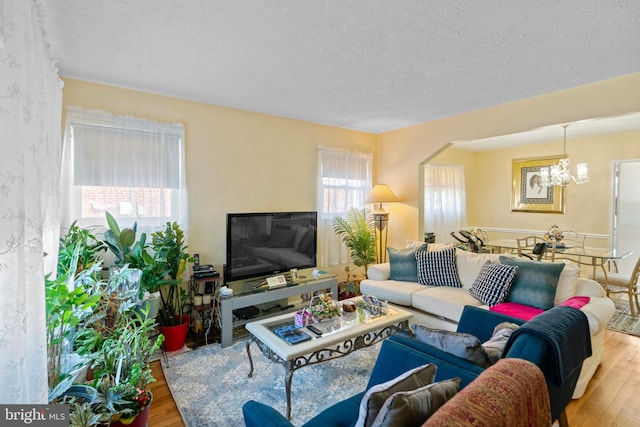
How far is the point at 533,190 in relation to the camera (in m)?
5.79

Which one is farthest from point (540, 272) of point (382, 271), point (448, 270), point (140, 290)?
point (140, 290)

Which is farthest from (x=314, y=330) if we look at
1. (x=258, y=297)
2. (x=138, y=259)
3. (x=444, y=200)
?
(x=444, y=200)

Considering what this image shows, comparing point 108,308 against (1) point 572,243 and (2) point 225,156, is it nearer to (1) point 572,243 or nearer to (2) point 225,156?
(2) point 225,156

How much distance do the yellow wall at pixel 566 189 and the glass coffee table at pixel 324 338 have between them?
3672mm

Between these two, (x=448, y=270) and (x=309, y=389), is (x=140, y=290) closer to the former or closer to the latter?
(x=309, y=389)

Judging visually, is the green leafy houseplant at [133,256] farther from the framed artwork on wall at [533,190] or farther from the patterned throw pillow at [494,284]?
the framed artwork on wall at [533,190]

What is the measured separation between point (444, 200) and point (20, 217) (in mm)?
5941

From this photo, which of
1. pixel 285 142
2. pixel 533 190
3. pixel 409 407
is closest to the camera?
pixel 409 407

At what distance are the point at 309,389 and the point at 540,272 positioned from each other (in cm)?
224

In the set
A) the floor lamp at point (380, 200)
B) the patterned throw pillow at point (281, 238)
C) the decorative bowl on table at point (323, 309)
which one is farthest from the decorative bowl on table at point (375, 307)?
the floor lamp at point (380, 200)

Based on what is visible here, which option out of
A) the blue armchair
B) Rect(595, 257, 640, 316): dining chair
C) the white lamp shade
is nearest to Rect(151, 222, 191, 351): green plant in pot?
the blue armchair

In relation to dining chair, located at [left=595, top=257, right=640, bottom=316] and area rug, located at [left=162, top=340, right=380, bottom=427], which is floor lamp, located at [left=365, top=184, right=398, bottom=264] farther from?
dining chair, located at [left=595, top=257, right=640, bottom=316]

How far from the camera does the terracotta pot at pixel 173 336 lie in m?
2.84

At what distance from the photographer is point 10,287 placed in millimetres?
1115
